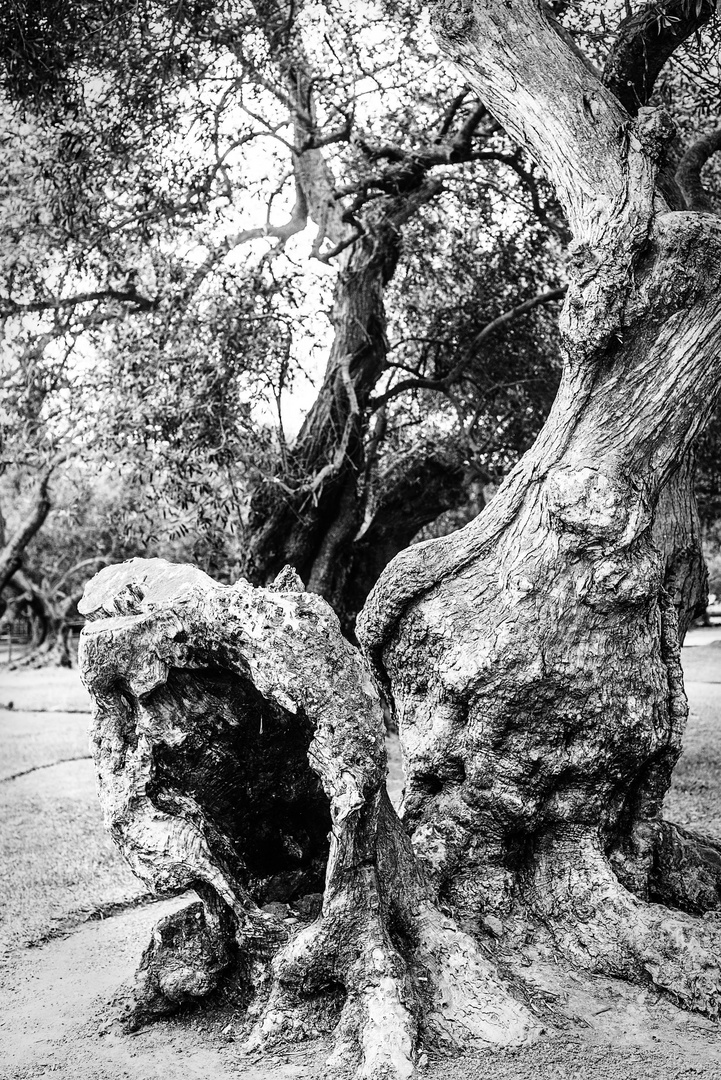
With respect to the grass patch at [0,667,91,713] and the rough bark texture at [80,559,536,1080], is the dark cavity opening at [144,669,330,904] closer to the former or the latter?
the rough bark texture at [80,559,536,1080]

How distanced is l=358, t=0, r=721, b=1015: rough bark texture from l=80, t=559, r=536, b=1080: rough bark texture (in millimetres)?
629

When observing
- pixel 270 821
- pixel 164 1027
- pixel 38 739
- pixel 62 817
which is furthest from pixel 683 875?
pixel 38 739

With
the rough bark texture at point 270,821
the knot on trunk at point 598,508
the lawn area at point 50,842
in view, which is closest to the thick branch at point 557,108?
the knot on trunk at point 598,508

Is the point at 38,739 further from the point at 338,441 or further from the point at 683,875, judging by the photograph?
the point at 683,875

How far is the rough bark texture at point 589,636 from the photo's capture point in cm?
514

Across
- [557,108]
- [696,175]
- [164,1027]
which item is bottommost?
[164,1027]

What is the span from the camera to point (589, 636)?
5.20m

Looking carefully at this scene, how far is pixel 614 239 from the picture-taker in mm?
5301

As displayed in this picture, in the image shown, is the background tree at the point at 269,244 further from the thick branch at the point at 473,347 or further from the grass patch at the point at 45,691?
the grass patch at the point at 45,691

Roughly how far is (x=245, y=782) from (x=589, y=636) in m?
2.18

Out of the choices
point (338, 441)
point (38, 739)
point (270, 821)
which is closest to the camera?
point (270, 821)

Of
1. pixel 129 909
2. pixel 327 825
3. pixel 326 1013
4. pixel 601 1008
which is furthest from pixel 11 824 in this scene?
pixel 601 1008

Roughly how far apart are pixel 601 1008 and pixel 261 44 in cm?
974

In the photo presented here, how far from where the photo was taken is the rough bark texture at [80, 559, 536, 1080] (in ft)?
14.9
